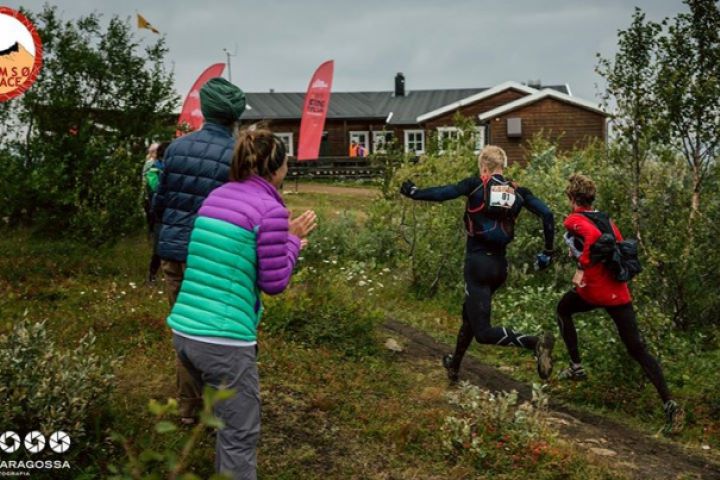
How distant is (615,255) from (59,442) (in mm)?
4341

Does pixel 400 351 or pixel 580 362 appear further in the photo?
pixel 400 351

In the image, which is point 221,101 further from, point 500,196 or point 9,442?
point 500,196

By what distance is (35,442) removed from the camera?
4.48 metres

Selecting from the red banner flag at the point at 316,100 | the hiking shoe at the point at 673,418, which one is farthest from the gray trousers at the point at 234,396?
the red banner flag at the point at 316,100

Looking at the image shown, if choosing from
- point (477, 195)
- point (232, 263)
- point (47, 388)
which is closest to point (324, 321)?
point (477, 195)

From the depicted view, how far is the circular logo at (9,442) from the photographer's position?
14.5ft

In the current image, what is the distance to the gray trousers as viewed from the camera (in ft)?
12.3

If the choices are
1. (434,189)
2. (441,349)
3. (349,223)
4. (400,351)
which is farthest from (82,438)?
(349,223)

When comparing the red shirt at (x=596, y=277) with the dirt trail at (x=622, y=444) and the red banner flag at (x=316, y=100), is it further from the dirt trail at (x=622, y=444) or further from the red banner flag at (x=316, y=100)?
the red banner flag at (x=316, y=100)

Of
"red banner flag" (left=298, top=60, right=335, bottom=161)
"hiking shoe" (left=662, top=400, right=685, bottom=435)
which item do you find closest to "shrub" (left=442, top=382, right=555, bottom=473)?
"hiking shoe" (left=662, top=400, right=685, bottom=435)

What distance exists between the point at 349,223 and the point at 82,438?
412 inches

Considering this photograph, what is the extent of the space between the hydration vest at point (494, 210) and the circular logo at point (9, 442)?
388 cm

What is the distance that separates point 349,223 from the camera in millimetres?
15016

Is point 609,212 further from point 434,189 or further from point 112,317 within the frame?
point 112,317
